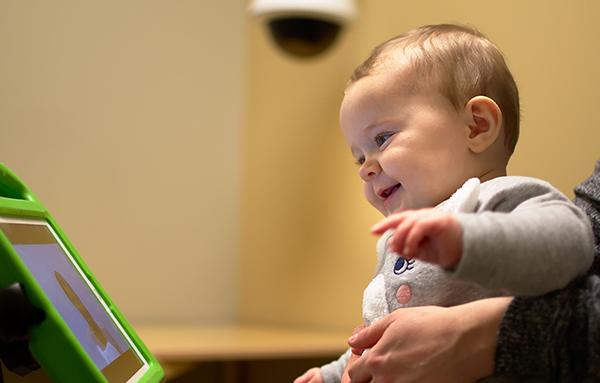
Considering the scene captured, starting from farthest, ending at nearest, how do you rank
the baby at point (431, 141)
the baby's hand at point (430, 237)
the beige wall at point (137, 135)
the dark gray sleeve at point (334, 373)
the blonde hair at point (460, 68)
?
the beige wall at point (137, 135), the dark gray sleeve at point (334, 373), the blonde hair at point (460, 68), the baby at point (431, 141), the baby's hand at point (430, 237)

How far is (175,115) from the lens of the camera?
10.4ft

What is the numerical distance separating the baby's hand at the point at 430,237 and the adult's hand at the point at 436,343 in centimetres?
15

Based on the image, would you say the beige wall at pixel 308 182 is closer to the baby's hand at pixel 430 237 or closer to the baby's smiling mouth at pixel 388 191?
the baby's smiling mouth at pixel 388 191

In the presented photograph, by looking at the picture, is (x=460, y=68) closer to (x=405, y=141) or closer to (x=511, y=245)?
(x=405, y=141)

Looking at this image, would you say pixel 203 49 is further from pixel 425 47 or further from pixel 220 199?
pixel 425 47

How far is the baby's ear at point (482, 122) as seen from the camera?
971 mm

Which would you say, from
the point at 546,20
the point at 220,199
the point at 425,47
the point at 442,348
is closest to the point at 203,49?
the point at 220,199

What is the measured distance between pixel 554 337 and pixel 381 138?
1.13 ft

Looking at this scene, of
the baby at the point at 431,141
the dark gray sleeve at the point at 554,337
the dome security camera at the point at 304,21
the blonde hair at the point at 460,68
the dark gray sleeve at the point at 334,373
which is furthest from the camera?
the dome security camera at the point at 304,21

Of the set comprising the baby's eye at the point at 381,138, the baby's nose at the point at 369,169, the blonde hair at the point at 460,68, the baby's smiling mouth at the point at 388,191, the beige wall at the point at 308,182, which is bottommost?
the beige wall at the point at 308,182

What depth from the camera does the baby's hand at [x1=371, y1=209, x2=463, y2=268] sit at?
2.17 feet

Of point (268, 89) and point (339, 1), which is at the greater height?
point (339, 1)

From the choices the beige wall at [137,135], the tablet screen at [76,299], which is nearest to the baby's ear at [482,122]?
the tablet screen at [76,299]

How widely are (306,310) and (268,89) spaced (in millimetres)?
891
